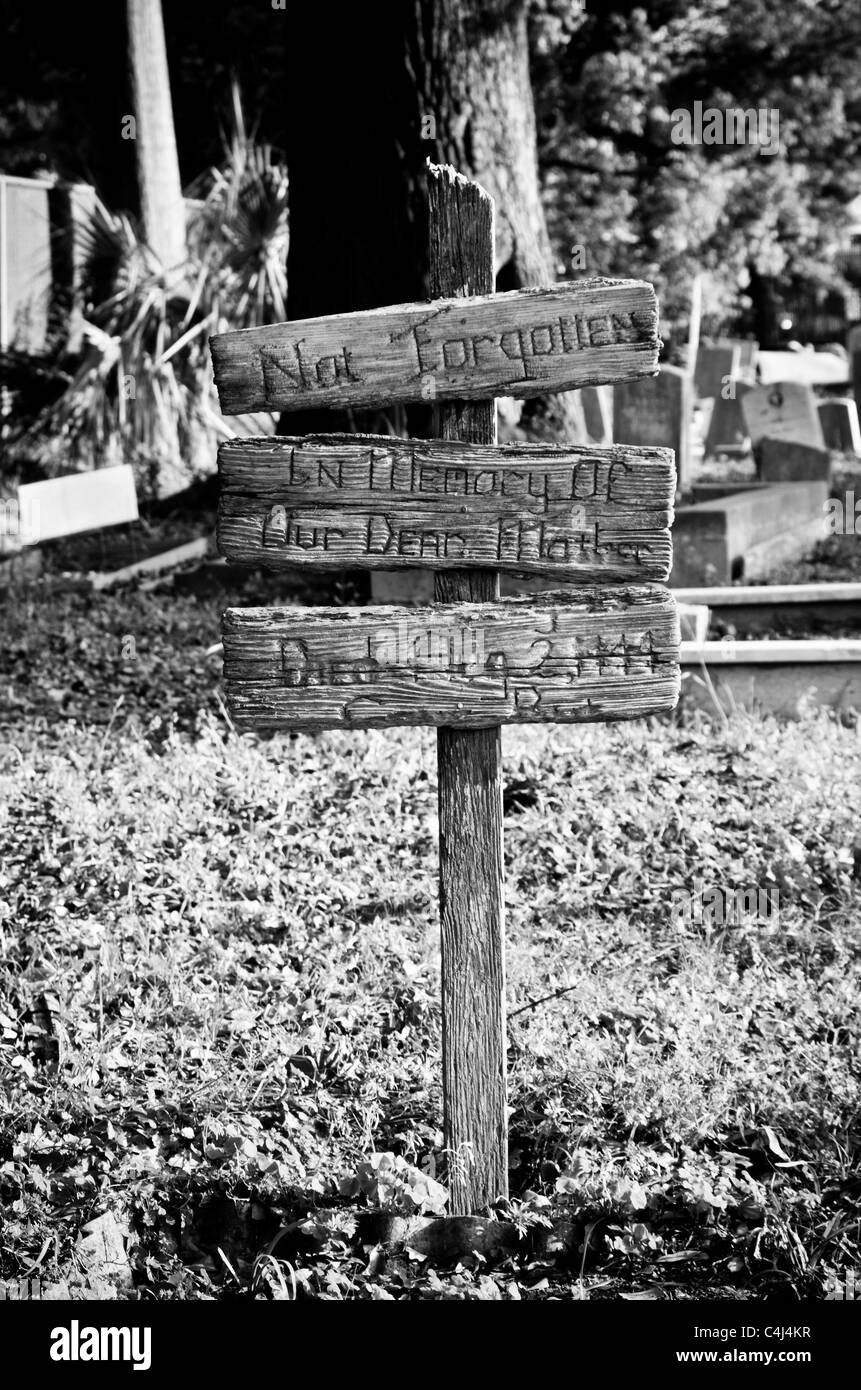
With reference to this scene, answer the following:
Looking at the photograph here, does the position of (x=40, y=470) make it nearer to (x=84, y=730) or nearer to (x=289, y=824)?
(x=84, y=730)

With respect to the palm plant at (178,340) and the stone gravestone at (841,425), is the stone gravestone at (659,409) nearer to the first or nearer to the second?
the palm plant at (178,340)

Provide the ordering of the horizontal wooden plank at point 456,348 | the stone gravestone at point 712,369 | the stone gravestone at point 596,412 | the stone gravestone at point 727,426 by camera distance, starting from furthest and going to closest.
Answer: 1. the stone gravestone at point 712,369
2. the stone gravestone at point 727,426
3. the stone gravestone at point 596,412
4. the horizontal wooden plank at point 456,348

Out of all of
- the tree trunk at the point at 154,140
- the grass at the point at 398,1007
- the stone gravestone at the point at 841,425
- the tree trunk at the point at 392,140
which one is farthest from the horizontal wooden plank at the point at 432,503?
the stone gravestone at the point at 841,425

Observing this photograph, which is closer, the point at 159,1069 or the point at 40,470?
the point at 159,1069

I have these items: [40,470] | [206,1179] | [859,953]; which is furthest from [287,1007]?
[40,470]

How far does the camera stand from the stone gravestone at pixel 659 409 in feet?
39.2

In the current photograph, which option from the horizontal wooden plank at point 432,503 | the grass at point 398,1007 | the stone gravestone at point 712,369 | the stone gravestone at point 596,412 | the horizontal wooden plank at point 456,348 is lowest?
the grass at point 398,1007

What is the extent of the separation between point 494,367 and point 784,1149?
78.8 inches

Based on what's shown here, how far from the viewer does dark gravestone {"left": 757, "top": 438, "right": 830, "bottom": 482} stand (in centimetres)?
1111

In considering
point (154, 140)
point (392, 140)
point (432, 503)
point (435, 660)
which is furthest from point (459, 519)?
point (154, 140)

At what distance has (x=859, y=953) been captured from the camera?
15.0ft

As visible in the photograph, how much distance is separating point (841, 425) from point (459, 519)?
13753mm

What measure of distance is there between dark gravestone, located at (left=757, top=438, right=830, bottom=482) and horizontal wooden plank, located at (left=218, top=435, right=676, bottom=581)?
8.22 meters

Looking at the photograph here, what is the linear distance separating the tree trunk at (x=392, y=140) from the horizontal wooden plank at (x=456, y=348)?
5.66m
